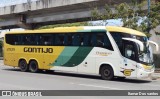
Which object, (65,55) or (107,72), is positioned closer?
(107,72)

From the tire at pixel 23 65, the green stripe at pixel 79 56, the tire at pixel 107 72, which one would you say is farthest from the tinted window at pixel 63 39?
the tire at pixel 23 65

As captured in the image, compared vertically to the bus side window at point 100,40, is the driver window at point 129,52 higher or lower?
lower

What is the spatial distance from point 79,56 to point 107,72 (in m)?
2.17

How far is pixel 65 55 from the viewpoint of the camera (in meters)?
Answer: 21.9

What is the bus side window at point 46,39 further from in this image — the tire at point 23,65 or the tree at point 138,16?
the tree at point 138,16

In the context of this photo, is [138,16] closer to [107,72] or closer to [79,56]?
[79,56]

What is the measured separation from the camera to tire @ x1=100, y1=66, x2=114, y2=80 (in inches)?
774

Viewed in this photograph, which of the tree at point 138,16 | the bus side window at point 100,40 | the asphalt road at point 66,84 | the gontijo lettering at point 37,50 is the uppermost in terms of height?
the tree at point 138,16

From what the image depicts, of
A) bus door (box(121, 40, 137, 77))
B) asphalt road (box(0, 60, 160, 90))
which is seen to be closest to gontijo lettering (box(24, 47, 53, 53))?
asphalt road (box(0, 60, 160, 90))

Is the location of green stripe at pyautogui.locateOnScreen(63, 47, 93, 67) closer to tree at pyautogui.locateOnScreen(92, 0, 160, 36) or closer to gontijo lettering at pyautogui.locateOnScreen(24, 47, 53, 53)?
gontijo lettering at pyautogui.locateOnScreen(24, 47, 53, 53)

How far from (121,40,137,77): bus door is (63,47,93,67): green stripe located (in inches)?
91.3

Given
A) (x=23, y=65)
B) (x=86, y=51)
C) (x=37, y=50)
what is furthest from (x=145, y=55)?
(x=23, y=65)

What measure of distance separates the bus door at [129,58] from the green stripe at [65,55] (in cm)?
343

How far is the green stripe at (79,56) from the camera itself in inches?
815
